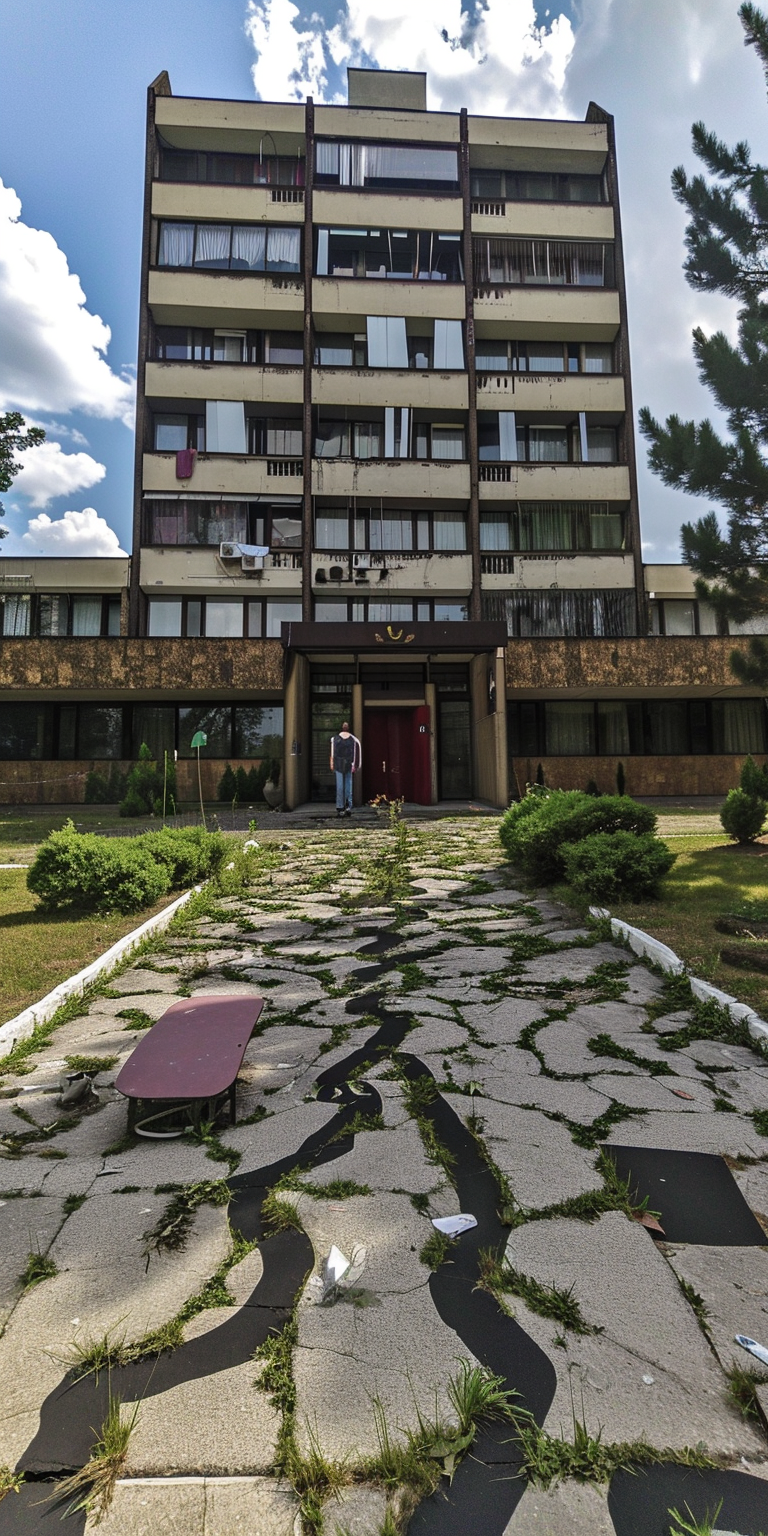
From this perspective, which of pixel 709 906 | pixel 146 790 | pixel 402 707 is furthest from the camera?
pixel 402 707

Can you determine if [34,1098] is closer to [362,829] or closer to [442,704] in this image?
[362,829]

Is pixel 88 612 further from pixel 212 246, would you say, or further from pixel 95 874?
pixel 95 874

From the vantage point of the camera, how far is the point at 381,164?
24.0m

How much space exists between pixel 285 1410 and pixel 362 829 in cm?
1106

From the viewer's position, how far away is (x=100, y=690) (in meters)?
17.7

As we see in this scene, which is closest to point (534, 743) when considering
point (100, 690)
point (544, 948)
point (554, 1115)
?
point (100, 690)

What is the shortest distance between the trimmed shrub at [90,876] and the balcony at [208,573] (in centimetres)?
1732

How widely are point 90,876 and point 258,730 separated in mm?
13174

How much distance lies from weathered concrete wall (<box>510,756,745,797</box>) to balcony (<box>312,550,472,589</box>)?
7.00 metres

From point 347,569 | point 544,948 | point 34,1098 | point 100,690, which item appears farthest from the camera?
point 347,569

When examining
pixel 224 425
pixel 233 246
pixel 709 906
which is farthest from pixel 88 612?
pixel 709 906

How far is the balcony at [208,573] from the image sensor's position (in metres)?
22.6

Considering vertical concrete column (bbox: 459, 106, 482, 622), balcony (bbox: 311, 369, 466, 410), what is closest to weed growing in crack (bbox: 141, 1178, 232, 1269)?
vertical concrete column (bbox: 459, 106, 482, 622)

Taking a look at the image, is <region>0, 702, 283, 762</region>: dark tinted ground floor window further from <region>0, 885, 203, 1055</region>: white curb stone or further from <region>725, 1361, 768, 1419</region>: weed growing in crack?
<region>725, 1361, 768, 1419</region>: weed growing in crack
